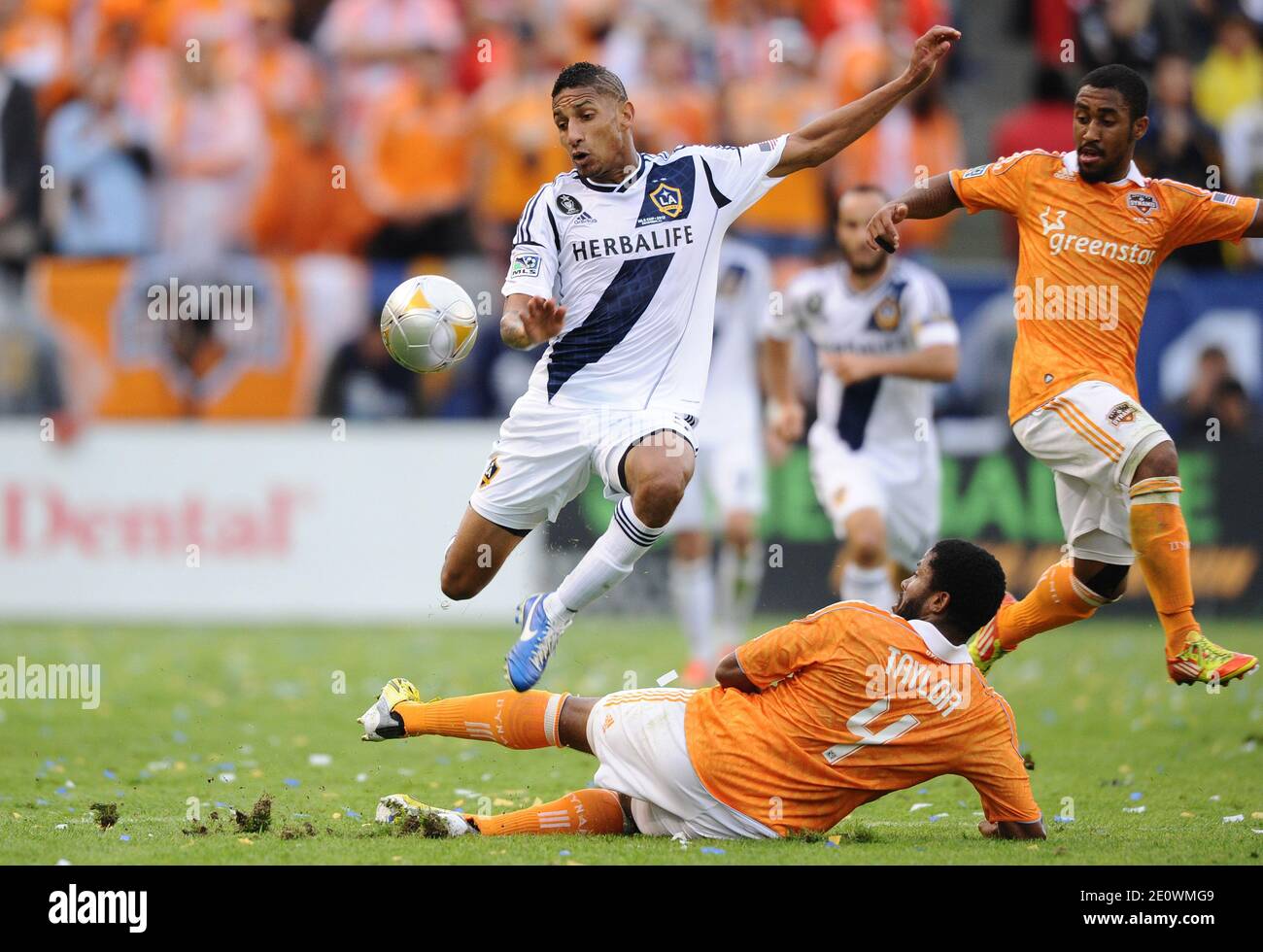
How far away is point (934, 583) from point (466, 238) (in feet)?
34.8

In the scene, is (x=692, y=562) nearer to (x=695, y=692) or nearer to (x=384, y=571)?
(x=384, y=571)

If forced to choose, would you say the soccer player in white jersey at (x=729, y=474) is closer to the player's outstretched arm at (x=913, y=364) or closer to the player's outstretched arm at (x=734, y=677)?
the player's outstretched arm at (x=913, y=364)

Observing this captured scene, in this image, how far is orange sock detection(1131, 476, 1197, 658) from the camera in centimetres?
750

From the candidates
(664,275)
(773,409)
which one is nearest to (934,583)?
(664,275)

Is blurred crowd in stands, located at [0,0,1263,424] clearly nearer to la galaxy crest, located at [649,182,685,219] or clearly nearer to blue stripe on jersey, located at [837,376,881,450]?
blue stripe on jersey, located at [837,376,881,450]

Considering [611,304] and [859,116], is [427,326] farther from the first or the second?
[859,116]

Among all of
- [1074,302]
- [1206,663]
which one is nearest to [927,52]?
[1074,302]

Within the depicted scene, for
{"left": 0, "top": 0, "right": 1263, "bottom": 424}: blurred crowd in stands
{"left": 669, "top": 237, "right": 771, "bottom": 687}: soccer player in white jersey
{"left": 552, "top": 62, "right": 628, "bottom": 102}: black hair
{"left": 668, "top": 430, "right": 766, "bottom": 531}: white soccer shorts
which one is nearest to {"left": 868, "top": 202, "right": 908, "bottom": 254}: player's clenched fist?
{"left": 552, "top": 62, "right": 628, "bottom": 102}: black hair

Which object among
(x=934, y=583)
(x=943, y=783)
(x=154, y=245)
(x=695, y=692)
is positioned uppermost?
(x=154, y=245)

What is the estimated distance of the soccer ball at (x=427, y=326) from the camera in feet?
24.3

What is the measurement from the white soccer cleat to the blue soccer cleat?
652 mm

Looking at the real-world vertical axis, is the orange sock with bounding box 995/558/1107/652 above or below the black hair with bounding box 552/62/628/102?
below

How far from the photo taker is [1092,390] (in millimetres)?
7656

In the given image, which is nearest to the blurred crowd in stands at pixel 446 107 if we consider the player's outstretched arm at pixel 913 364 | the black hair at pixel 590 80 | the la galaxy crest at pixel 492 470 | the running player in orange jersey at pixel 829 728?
the player's outstretched arm at pixel 913 364
